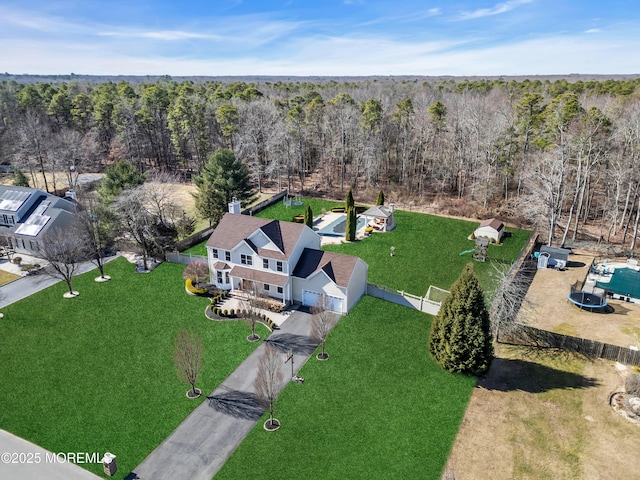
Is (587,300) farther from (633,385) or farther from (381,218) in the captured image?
(381,218)

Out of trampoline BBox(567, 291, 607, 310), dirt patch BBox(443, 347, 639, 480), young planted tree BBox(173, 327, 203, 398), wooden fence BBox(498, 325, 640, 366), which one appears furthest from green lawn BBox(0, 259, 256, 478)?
trampoline BBox(567, 291, 607, 310)

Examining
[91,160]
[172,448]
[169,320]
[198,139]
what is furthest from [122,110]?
[172,448]

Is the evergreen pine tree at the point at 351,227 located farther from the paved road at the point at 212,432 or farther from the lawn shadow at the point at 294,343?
the paved road at the point at 212,432

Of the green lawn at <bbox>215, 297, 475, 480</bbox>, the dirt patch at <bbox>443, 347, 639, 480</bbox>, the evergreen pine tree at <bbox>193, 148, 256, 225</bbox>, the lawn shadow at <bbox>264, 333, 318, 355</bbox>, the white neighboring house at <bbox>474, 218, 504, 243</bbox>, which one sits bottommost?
the dirt patch at <bbox>443, 347, 639, 480</bbox>

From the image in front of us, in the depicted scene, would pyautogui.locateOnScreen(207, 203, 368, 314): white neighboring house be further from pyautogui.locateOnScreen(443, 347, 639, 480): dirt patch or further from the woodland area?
the woodland area

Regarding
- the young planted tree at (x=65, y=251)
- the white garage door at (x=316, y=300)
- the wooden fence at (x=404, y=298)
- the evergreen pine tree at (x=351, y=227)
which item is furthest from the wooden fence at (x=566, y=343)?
the young planted tree at (x=65, y=251)
